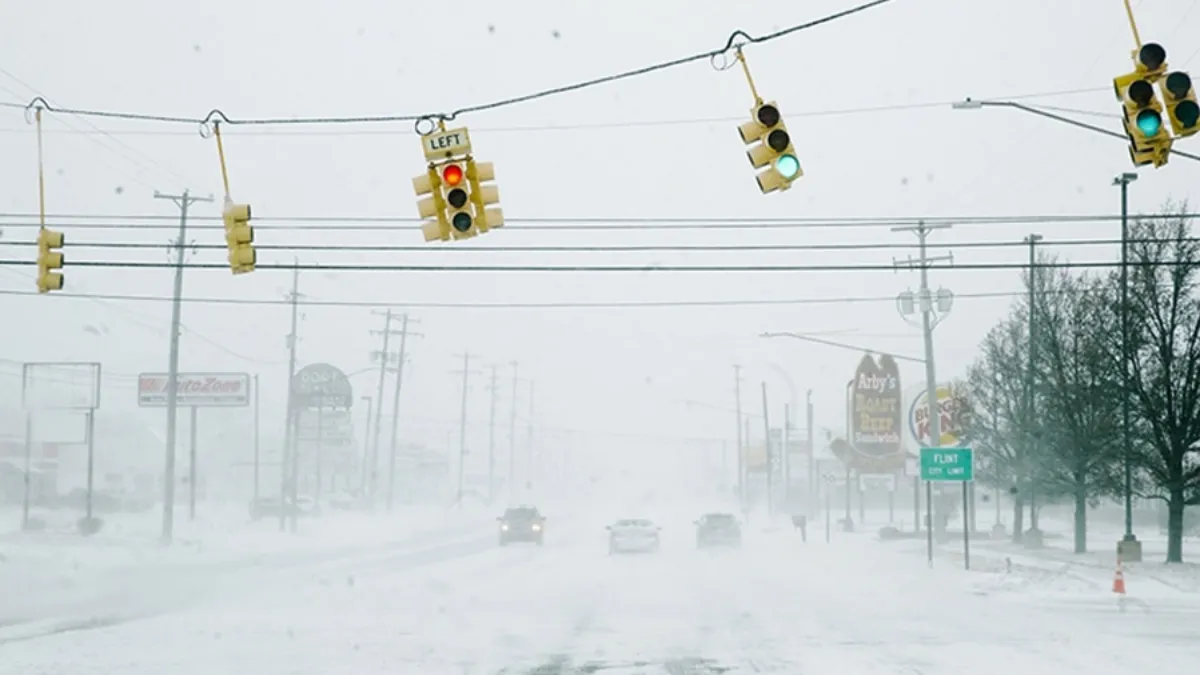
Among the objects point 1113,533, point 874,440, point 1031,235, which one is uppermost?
point 1031,235

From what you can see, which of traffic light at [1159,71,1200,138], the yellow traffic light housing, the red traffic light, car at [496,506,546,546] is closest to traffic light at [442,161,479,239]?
the red traffic light

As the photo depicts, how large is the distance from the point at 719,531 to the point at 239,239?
38.5 metres

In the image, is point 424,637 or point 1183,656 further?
Result: point 424,637

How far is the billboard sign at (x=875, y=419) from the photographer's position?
232 feet

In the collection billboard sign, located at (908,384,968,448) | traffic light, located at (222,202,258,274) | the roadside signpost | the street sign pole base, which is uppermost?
traffic light, located at (222,202,258,274)

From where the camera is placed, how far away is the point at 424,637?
22.0 meters

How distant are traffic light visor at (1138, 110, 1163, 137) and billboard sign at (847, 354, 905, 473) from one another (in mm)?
56645

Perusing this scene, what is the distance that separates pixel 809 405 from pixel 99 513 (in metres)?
48.2

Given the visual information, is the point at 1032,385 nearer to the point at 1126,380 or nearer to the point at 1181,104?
the point at 1126,380

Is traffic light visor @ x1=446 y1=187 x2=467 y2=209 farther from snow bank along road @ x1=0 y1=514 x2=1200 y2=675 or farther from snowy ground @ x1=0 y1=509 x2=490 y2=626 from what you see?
snowy ground @ x1=0 y1=509 x2=490 y2=626

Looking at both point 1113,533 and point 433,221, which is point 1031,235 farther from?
point 433,221

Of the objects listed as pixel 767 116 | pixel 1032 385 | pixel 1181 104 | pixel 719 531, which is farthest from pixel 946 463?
pixel 1181 104

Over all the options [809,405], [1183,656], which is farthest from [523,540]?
[809,405]

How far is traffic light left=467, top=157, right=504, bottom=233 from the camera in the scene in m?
18.0
